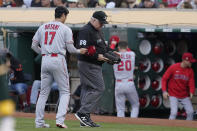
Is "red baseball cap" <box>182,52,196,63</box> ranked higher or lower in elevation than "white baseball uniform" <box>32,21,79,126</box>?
lower

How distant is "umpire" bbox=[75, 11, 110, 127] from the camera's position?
30.8ft

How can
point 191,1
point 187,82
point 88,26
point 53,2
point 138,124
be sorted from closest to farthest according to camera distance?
point 88,26 < point 138,124 < point 187,82 < point 191,1 < point 53,2

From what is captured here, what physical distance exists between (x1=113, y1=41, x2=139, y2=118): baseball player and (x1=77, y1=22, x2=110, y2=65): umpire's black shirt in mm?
3985

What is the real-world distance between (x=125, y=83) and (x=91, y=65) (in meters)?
4.18

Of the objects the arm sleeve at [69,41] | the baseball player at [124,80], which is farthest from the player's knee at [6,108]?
the baseball player at [124,80]

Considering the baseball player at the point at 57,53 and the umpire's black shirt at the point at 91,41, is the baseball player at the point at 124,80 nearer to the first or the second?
the umpire's black shirt at the point at 91,41

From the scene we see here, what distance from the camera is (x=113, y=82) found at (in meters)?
14.4

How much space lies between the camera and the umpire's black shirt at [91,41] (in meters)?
9.35

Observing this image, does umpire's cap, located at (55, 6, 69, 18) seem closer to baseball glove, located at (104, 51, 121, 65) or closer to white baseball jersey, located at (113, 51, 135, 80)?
baseball glove, located at (104, 51, 121, 65)

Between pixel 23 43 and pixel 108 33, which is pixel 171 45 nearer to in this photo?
pixel 108 33

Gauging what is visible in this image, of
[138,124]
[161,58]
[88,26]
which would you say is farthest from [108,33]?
[88,26]

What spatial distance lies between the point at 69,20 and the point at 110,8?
1.03 m

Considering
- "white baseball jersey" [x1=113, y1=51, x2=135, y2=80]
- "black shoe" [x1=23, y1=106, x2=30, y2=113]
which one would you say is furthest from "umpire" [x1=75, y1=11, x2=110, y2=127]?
"black shoe" [x1=23, y1=106, x2=30, y2=113]

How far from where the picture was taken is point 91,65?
9453 mm
